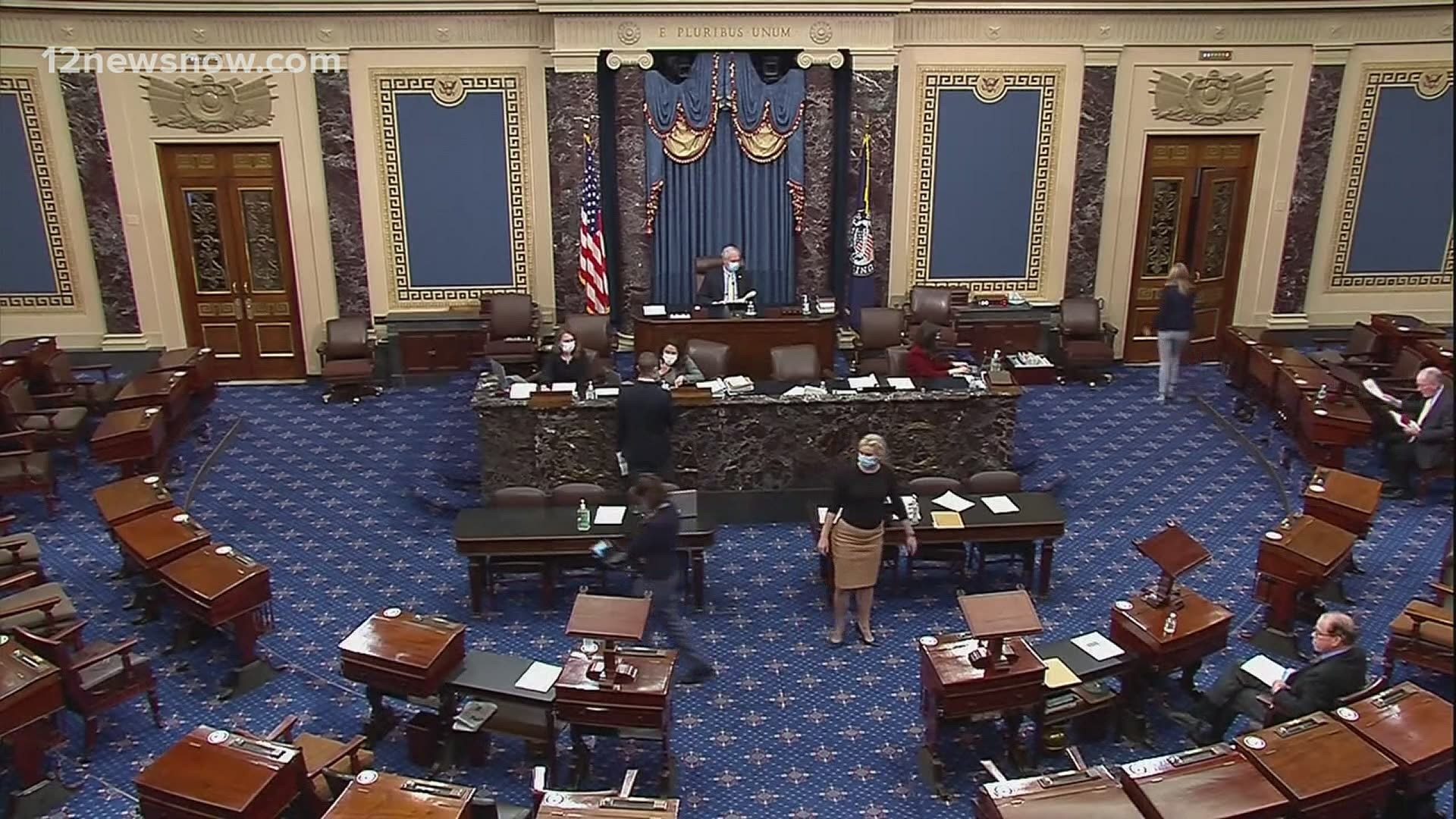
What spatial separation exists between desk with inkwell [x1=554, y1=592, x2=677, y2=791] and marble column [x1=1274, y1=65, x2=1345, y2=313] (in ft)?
34.4

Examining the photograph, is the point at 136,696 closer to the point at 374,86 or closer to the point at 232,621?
the point at 232,621

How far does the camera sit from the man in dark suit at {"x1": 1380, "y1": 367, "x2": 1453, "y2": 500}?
9852mm

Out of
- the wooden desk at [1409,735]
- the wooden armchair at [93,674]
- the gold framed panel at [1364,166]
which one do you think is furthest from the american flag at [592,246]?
the wooden desk at [1409,735]

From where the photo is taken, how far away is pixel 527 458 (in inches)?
388

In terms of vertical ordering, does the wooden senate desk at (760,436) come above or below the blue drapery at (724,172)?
below

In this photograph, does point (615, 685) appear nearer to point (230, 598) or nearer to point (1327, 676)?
point (230, 598)

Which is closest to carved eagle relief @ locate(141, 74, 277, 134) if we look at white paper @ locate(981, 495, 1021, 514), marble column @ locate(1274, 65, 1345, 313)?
white paper @ locate(981, 495, 1021, 514)

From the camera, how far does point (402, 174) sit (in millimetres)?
13266

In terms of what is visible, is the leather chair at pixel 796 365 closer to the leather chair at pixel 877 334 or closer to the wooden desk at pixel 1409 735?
the leather chair at pixel 877 334

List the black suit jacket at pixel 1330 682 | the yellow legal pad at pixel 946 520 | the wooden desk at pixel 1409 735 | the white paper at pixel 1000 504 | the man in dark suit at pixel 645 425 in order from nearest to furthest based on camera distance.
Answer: the wooden desk at pixel 1409 735
the black suit jacket at pixel 1330 682
the yellow legal pad at pixel 946 520
the white paper at pixel 1000 504
the man in dark suit at pixel 645 425

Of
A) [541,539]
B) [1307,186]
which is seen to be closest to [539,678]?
[541,539]

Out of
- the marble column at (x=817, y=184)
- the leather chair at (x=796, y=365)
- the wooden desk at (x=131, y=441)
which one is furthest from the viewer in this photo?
the marble column at (x=817, y=184)

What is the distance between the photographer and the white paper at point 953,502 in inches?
346

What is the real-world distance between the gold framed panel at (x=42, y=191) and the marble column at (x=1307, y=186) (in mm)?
13653
